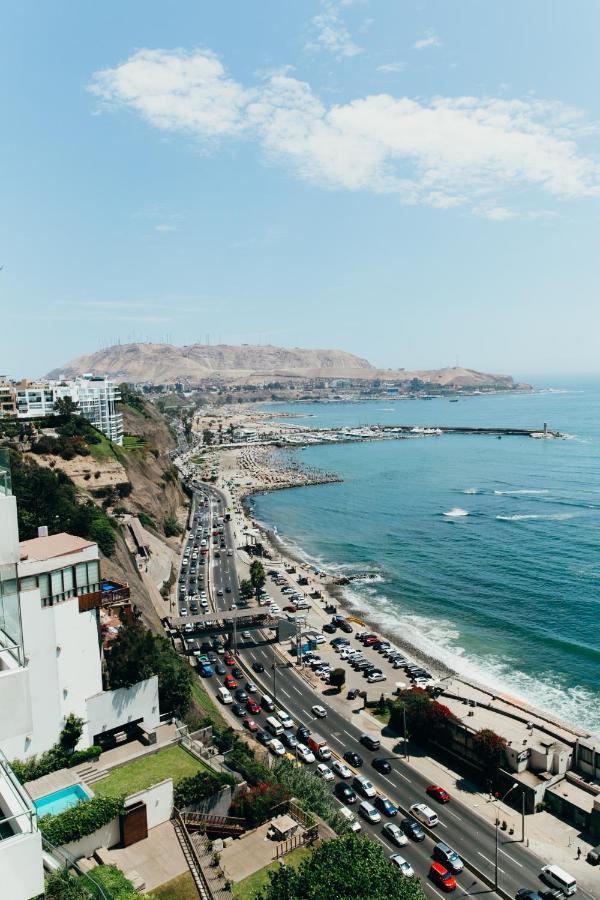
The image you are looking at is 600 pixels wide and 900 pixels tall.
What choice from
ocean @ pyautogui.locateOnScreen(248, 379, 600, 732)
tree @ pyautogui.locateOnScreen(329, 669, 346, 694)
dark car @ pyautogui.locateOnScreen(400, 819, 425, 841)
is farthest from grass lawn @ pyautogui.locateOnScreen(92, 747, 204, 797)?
ocean @ pyautogui.locateOnScreen(248, 379, 600, 732)

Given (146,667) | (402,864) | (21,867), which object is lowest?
(402,864)

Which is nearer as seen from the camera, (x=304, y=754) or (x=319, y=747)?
(x=304, y=754)

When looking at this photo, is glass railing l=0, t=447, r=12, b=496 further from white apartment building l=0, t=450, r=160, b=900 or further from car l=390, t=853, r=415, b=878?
car l=390, t=853, r=415, b=878

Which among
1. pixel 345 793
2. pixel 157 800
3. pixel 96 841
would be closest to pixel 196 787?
pixel 157 800

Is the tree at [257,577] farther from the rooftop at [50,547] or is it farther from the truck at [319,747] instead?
the rooftop at [50,547]

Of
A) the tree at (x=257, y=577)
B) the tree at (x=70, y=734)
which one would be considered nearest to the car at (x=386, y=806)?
the tree at (x=70, y=734)

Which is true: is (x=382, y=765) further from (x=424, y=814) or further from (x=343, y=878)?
(x=343, y=878)
